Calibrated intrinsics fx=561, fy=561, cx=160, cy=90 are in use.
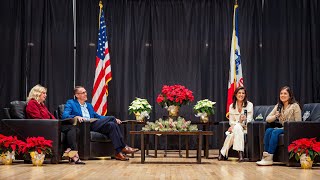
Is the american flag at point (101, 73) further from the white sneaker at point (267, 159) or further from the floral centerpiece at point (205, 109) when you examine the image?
the white sneaker at point (267, 159)

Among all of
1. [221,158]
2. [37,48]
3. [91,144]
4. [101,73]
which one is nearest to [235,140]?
[221,158]

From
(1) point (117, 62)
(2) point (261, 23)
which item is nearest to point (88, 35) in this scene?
(1) point (117, 62)

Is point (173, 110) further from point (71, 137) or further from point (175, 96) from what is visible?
point (71, 137)

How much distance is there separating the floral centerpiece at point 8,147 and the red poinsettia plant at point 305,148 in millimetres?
3117

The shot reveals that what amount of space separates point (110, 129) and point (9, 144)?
151 cm

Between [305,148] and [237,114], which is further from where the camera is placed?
[237,114]

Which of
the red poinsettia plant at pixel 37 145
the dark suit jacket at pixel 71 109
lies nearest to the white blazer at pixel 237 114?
the dark suit jacket at pixel 71 109

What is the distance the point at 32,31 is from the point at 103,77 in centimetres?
173

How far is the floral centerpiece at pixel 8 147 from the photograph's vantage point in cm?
653

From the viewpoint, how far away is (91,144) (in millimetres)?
7477

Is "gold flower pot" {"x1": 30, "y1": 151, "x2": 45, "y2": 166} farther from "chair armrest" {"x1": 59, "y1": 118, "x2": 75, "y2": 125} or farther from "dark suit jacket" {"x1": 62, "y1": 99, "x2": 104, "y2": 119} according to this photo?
"dark suit jacket" {"x1": 62, "y1": 99, "x2": 104, "y2": 119}

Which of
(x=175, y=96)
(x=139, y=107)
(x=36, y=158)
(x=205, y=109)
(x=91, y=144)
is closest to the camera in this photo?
(x=36, y=158)

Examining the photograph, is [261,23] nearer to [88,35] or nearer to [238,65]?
[238,65]

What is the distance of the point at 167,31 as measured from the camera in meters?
10.7
